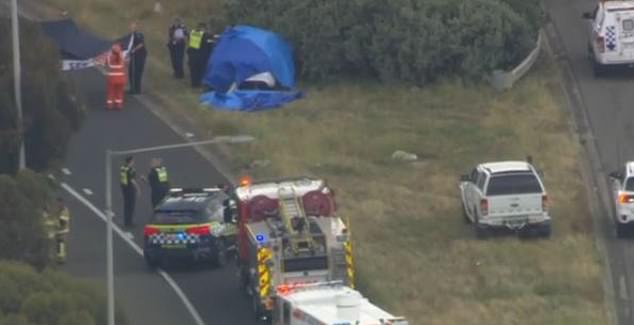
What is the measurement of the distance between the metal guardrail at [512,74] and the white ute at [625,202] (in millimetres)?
13881

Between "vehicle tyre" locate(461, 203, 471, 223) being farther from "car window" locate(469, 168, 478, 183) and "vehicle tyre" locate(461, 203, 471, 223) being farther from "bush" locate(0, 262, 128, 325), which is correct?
"bush" locate(0, 262, 128, 325)

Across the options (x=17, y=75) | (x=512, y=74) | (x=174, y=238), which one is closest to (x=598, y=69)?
(x=512, y=74)

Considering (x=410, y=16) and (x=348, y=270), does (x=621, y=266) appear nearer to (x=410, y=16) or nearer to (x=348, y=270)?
(x=348, y=270)

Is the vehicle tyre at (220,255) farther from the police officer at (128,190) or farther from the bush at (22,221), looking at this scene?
the bush at (22,221)

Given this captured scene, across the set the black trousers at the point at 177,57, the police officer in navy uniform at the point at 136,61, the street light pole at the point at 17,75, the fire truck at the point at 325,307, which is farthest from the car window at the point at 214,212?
the black trousers at the point at 177,57

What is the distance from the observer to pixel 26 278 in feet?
140

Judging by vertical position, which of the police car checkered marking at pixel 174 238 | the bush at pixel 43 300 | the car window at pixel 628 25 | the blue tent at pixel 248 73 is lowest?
the police car checkered marking at pixel 174 238

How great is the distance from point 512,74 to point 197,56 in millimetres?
8948

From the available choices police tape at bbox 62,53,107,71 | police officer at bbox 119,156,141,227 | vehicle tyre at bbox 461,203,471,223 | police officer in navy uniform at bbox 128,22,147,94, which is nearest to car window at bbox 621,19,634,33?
vehicle tyre at bbox 461,203,471,223

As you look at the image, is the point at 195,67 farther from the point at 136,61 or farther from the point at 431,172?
the point at 431,172

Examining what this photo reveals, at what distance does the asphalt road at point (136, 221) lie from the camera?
5109 cm

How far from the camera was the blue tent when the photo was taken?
69.3 metres

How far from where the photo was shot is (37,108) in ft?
180

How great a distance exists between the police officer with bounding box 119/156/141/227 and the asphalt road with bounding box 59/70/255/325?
1.15 ft
